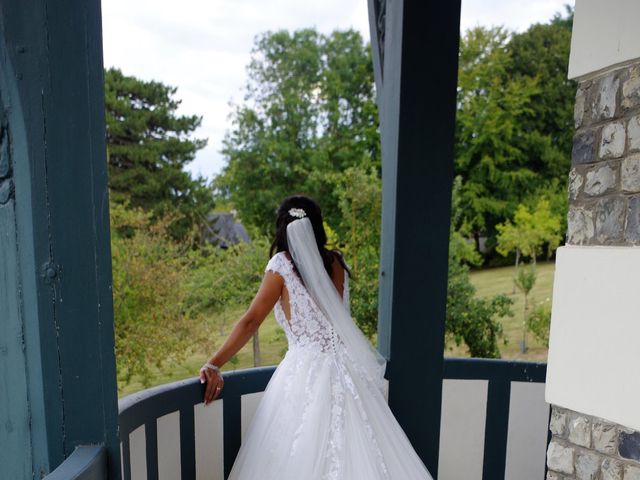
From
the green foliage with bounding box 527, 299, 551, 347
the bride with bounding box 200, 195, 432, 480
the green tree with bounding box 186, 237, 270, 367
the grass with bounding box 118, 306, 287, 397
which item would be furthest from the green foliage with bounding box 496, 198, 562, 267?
the bride with bounding box 200, 195, 432, 480

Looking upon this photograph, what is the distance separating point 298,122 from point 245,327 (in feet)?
31.8

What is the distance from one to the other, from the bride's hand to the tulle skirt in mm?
225

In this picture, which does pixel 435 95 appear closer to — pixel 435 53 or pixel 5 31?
pixel 435 53

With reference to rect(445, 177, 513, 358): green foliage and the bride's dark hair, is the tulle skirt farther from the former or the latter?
rect(445, 177, 513, 358): green foliage

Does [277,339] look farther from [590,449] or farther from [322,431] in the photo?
A: [590,449]

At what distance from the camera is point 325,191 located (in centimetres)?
1055

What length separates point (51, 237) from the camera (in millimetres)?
1159

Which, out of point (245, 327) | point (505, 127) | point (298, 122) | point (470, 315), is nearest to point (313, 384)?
point (245, 327)

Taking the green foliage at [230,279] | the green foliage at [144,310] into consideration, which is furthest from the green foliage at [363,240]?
the green foliage at [144,310]

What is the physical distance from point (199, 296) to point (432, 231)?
18.1 feet

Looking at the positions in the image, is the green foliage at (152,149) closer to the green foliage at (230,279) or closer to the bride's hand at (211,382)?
the green foliage at (230,279)

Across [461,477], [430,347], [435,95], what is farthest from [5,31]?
[461,477]

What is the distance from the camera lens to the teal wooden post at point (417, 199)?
250 cm

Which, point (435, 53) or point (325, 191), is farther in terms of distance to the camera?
point (325, 191)
